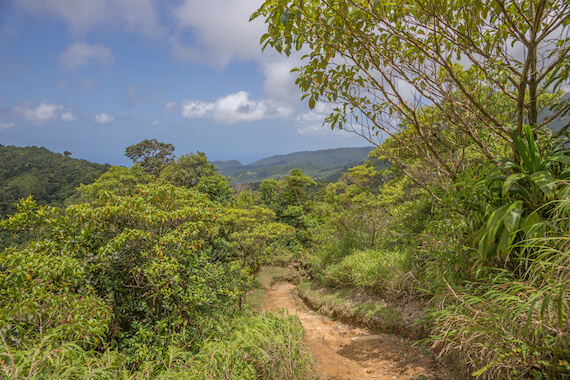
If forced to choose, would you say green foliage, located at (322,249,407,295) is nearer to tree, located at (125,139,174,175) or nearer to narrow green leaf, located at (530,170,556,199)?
narrow green leaf, located at (530,170,556,199)

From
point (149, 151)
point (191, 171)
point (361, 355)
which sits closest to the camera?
point (361, 355)

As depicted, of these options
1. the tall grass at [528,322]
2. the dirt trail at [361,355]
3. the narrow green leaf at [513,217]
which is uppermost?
the narrow green leaf at [513,217]

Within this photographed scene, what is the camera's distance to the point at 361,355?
12.7ft

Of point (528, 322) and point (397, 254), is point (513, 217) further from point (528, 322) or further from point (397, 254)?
point (397, 254)

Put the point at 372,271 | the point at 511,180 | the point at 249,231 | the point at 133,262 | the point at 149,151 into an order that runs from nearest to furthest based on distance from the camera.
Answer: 1. the point at 511,180
2. the point at 133,262
3. the point at 372,271
4. the point at 249,231
5. the point at 149,151

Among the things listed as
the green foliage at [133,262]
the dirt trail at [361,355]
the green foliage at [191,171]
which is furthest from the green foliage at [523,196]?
the green foliage at [191,171]

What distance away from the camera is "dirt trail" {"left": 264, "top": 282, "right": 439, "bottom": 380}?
323cm

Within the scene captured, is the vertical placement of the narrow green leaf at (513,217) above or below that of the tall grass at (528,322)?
above

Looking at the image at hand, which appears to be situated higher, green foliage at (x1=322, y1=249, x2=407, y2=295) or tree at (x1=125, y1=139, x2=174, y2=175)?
tree at (x1=125, y1=139, x2=174, y2=175)

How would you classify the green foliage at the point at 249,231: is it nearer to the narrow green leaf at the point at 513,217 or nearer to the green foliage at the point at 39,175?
the narrow green leaf at the point at 513,217

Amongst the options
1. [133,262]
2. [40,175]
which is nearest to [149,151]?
[40,175]

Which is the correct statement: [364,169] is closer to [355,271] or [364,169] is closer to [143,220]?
[355,271]

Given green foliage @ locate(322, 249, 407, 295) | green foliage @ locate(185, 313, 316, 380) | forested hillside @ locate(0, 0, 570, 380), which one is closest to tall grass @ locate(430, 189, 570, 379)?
forested hillside @ locate(0, 0, 570, 380)

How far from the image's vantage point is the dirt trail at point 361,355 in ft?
10.6
